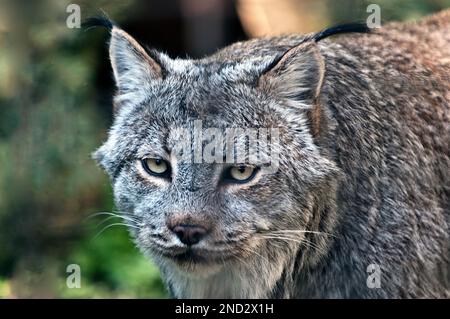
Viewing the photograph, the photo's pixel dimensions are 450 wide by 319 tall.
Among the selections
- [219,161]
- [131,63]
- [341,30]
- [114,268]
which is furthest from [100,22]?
[114,268]

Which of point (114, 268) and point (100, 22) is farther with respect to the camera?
point (114, 268)

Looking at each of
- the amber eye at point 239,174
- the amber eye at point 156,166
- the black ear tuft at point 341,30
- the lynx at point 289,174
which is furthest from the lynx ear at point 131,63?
the black ear tuft at point 341,30

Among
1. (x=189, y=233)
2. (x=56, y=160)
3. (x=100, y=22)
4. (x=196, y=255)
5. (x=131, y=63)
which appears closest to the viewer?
(x=189, y=233)

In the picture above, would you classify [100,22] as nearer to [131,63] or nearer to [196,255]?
[131,63]

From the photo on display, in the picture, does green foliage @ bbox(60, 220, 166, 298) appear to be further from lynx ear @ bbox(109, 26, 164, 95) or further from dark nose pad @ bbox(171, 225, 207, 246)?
dark nose pad @ bbox(171, 225, 207, 246)

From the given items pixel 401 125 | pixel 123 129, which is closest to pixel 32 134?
pixel 123 129

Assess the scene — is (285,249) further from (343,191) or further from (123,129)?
(123,129)
